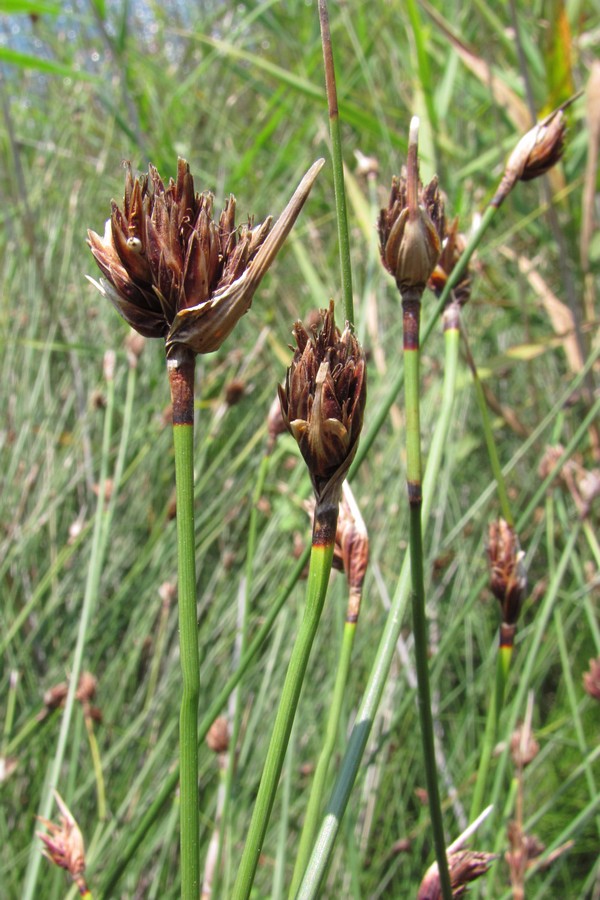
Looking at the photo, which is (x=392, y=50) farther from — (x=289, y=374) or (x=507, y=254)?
(x=289, y=374)

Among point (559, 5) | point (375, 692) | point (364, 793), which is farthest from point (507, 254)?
point (375, 692)

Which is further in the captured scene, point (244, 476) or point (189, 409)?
point (244, 476)

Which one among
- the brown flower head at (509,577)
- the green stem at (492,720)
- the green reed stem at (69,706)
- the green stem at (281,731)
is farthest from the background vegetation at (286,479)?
the green stem at (281,731)

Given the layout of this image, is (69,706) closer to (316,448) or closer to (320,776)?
(320,776)

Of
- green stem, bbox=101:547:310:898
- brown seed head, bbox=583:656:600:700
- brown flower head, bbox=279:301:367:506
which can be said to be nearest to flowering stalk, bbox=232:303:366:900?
brown flower head, bbox=279:301:367:506

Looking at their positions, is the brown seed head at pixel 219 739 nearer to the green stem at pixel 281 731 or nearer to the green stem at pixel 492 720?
the green stem at pixel 492 720

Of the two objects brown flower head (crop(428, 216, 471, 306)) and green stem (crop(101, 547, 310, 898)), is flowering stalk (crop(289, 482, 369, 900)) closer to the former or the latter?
green stem (crop(101, 547, 310, 898))
